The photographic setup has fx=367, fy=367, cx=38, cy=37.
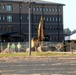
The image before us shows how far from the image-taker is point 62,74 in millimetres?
18781

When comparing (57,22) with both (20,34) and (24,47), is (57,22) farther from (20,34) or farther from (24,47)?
(24,47)

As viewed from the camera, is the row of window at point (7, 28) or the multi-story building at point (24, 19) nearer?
the row of window at point (7, 28)

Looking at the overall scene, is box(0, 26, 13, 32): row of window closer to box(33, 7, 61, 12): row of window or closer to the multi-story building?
the multi-story building

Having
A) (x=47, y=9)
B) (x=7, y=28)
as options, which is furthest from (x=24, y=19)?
(x=47, y=9)

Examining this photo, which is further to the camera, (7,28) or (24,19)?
(24,19)

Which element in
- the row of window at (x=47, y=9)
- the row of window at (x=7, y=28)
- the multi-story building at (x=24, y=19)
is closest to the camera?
the row of window at (x=7, y=28)

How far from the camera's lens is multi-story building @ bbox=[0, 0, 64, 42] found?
Answer: 104 metres

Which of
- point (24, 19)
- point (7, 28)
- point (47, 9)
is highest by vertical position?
point (47, 9)

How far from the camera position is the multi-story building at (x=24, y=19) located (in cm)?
10369

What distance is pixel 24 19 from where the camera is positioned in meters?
106

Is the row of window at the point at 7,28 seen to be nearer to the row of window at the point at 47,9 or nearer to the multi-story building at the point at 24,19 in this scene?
the multi-story building at the point at 24,19

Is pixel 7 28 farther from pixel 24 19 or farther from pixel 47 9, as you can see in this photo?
pixel 47 9

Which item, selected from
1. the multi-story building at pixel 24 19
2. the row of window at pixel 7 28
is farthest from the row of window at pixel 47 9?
the row of window at pixel 7 28

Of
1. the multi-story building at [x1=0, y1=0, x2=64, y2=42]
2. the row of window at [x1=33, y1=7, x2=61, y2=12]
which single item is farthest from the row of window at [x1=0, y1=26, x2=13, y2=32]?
the row of window at [x1=33, y1=7, x2=61, y2=12]
